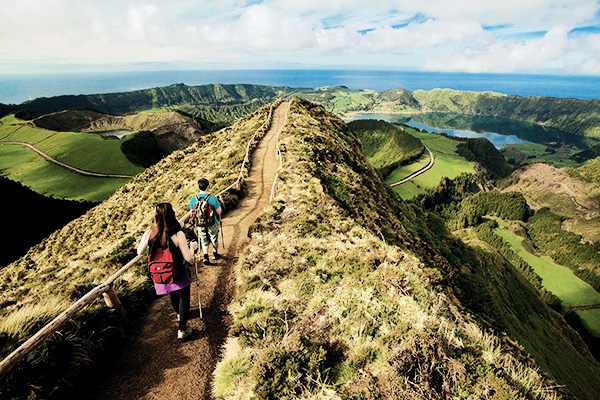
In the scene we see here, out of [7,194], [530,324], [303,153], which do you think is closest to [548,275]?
[530,324]

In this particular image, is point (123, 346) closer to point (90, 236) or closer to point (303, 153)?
point (303, 153)

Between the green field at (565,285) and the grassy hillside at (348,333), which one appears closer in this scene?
the grassy hillside at (348,333)

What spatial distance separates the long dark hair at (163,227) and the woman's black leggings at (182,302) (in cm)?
158

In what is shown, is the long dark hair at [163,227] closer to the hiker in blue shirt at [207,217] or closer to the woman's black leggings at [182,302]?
the woman's black leggings at [182,302]

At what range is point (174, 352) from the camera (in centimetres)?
706

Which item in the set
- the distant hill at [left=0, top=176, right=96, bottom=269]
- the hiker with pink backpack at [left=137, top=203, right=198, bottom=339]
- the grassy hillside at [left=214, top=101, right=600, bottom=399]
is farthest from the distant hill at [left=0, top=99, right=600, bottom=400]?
the distant hill at [left=0, top=176, right=96, bottom=269]

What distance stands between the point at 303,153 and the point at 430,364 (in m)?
21.0

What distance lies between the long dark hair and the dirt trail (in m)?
3.12

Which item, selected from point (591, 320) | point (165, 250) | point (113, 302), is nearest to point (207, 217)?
point (165, 250)

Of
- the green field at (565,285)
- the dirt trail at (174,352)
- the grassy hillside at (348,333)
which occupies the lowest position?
the green field at (565,285)

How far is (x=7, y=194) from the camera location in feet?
202

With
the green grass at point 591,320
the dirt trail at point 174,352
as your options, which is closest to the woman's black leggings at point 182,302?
the dirt trail at point 174,352

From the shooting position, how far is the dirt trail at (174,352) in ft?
19.9

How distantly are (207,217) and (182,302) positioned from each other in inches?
156
